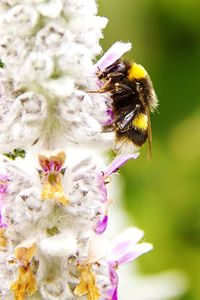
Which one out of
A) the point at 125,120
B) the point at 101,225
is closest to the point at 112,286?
the point at 101,225

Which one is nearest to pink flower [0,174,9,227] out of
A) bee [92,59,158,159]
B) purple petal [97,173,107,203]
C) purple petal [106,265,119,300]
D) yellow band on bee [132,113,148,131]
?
purple petal [97,173,107,203]

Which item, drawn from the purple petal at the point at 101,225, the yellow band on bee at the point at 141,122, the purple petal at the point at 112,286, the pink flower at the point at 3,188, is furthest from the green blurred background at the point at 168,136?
the pink flower at the point at 3,188

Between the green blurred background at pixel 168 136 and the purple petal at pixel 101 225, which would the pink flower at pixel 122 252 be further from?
the green blurred background at pixel 168 136

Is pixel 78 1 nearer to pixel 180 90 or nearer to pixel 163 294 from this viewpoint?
pixel 163 294

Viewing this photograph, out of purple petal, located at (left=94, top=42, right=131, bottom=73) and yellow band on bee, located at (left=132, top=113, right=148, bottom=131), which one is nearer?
purple petal, located at (left=94, top=42, right=131, bottom=73)

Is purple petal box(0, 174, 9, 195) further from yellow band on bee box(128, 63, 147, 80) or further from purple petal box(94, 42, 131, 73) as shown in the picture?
yellow band on bee box(128, 63, 147, 80)

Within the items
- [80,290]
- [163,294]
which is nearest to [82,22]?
[80,290]
